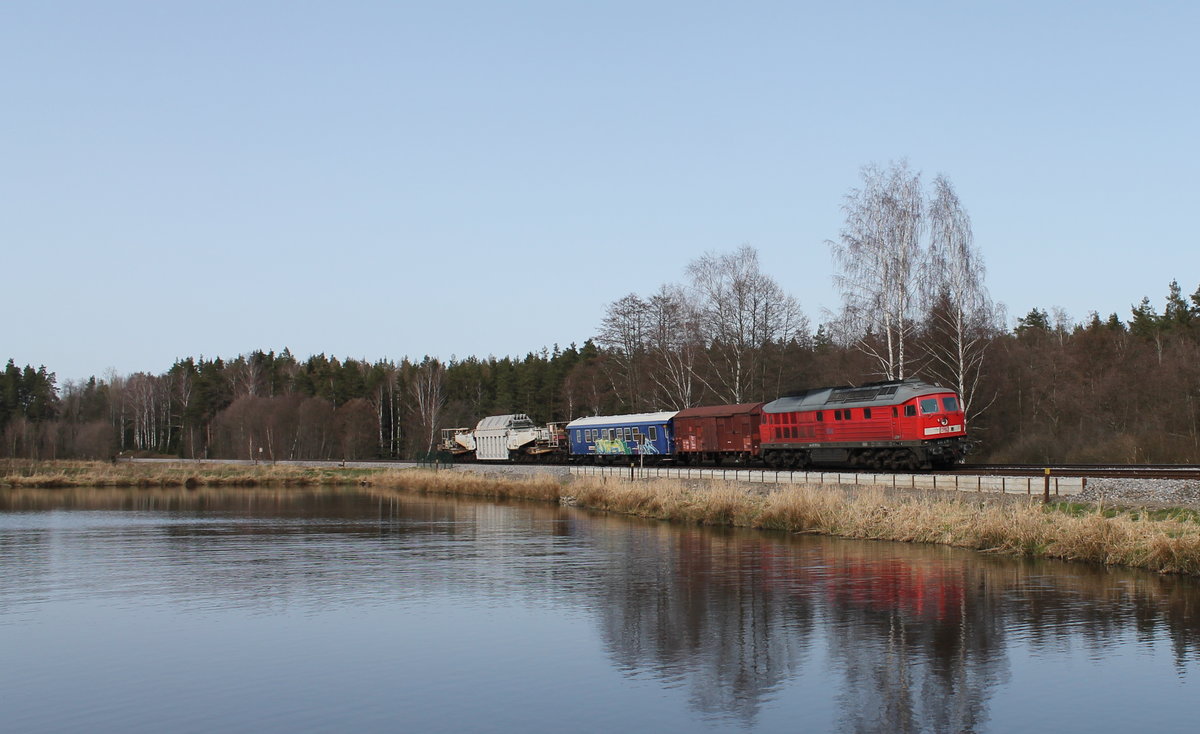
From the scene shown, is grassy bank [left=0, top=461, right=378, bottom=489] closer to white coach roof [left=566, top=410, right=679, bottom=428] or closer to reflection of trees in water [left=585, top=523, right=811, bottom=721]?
white coach roof [left=566, top=410, right=679, bottom=428]

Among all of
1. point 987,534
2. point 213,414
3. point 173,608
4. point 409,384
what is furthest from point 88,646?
point 213,414

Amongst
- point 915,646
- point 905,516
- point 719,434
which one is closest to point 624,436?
point 719,434

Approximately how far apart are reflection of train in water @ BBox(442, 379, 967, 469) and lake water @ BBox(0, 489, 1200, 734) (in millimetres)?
10040

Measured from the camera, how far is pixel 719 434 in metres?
51.6

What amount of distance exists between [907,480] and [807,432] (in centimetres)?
1104

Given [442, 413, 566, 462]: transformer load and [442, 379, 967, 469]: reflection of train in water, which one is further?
[442, 413, 566, 462]: transformer load

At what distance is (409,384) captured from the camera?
121 meters

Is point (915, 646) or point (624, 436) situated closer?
point (915, 646)

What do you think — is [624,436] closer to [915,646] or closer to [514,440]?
[514,440]

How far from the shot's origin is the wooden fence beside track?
28.8 m

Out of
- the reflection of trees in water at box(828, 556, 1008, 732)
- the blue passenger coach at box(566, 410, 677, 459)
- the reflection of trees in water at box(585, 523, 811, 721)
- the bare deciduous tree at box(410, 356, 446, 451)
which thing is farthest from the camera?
the bare deciduous tree at box(410, 356, 446, 451)

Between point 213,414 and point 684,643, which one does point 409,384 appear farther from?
point 684,643

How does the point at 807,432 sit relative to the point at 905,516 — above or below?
above

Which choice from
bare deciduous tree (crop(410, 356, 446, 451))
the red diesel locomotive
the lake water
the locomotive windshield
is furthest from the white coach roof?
bare deciduous tree (crop(410, 356, 446, 451))
